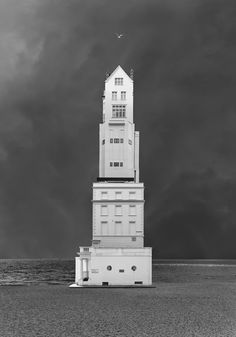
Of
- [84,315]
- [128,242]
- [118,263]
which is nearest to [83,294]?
[118,263]

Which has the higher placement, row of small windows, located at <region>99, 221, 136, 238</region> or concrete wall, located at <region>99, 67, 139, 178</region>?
concrete wall, located at <region>99, 67, 139, 178</region>

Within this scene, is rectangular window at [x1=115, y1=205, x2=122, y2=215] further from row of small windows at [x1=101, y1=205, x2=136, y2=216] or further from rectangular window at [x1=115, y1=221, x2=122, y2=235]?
rectangular window at [x1=115, y1=221, x2=122, y2=235]

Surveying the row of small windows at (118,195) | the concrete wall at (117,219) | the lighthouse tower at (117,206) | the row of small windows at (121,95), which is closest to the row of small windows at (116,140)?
the lighthouse tower at (117,206)

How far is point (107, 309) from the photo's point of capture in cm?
6994

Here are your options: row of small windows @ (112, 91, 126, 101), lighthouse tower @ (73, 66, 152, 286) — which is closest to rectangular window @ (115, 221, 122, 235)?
lighthouse tower @ (73, 66, 152, 286)

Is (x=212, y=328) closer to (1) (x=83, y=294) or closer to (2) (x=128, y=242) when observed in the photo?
(1) (x=83, y=294)

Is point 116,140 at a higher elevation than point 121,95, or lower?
lower

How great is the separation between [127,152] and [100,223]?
49.9 feet

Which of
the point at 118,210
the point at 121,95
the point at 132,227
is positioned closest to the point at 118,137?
the point at 121,95

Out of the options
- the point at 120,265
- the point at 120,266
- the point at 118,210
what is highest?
the point at 118,210

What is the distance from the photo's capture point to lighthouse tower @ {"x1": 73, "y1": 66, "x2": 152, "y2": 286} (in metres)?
98.6

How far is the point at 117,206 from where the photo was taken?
106 metres

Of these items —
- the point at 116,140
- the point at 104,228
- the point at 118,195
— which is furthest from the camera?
the point at 116,140

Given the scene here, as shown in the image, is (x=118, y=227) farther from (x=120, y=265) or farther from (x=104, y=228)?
(x=120, y=265)
